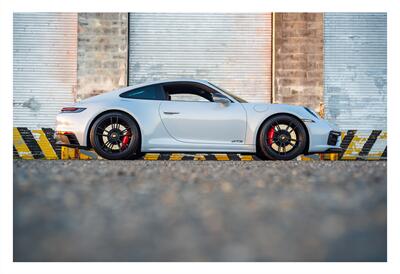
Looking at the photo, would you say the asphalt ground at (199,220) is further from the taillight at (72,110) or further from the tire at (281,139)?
the taillight at (72,110)

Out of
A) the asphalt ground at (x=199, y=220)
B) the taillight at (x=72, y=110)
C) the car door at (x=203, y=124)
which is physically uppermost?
the taillight at (x=72, y=110)

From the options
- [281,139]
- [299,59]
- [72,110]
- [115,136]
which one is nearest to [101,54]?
[299,59]

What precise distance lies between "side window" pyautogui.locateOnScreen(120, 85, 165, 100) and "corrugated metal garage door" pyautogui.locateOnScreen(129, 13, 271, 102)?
17.5 ft

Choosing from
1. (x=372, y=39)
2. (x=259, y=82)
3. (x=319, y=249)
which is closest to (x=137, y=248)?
(x=319, y=249)

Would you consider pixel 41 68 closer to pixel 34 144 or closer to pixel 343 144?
pixel 34 144

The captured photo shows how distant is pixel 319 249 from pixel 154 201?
1.21 metres

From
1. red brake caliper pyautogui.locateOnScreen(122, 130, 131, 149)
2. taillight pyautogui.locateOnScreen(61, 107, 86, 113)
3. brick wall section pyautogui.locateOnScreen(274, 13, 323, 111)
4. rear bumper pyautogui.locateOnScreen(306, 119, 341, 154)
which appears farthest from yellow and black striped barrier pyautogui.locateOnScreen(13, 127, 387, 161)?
red brake caliper pyautogui.locateOnScreen(122, 130, 131, 149)

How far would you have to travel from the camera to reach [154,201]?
10.3 ft

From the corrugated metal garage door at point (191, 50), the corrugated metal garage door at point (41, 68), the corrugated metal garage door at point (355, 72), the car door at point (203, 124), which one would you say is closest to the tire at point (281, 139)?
the car door at point (203, 124)

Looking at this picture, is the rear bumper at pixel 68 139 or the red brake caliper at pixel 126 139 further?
the rear bumper at pixel 68 139

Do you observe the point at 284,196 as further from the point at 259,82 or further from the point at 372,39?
the point at 372,39

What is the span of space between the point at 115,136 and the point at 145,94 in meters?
0.73

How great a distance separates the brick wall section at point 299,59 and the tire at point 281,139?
5466 millimetres

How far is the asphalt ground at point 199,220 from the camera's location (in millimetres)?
2160
